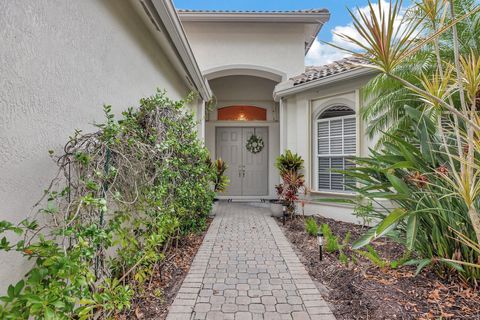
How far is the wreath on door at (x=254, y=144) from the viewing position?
11102 mm

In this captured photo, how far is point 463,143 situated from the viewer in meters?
3.23

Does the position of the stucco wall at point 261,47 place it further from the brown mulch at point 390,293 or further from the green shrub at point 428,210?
the brown mulch at point 390,293

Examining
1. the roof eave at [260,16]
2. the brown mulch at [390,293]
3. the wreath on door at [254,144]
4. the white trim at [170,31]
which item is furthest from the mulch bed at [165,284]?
the roof eave at [260,16]

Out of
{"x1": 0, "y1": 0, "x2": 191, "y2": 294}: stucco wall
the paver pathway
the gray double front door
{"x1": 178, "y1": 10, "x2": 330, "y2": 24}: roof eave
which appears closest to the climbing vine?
{"x1": 0, "y1": 0, "x2": 191, "y2": 294}: stucco wall

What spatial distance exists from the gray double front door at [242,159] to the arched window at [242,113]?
0.50 metres

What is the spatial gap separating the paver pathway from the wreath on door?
5.66m

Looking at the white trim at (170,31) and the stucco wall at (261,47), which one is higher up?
the stucco wall at (261,47)

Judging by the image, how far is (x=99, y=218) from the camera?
7.27 feet

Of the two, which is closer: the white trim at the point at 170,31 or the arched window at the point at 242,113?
the white trim at the point at 170,31

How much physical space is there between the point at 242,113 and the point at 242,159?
6.79ft

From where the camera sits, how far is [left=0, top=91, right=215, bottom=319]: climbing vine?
148 cm

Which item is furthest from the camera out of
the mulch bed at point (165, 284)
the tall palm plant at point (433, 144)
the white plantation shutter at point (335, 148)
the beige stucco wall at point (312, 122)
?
the white plantation shutter at point (335, 148)

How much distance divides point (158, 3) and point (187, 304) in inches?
153

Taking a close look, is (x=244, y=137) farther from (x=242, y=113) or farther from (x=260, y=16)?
(x=260, y=16)
